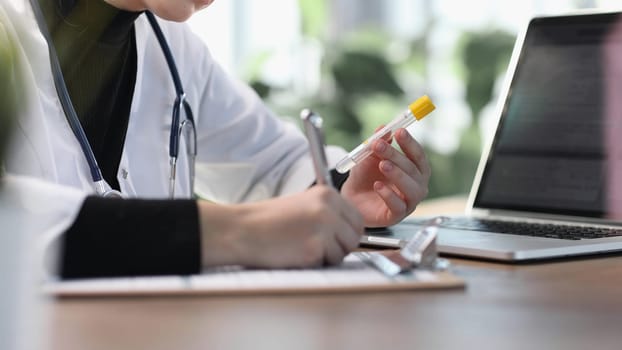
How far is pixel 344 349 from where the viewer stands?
49cm

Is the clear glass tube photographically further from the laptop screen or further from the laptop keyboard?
the laptop screen

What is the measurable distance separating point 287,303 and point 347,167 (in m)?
0.44

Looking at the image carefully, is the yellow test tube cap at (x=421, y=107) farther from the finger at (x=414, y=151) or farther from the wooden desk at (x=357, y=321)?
the wooden desk at (x=357, y=321)

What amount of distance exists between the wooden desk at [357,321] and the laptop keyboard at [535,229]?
31 centimetres

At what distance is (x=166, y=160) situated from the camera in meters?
1.34

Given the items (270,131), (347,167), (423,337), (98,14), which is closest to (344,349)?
(423,337)

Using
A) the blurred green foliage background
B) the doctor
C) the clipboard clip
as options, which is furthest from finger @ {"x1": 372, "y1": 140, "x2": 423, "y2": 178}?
the blurred green foliage background

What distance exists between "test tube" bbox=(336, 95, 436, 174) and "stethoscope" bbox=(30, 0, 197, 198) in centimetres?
30

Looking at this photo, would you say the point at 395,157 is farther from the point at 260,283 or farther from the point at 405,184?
the point at 260,283

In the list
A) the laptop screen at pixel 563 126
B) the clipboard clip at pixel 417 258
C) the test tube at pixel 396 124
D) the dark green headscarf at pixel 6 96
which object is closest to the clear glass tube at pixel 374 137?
the test tube at pixel 396 124

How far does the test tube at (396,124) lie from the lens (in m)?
1.00

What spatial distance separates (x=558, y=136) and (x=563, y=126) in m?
0.02

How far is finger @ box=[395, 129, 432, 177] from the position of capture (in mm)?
1066

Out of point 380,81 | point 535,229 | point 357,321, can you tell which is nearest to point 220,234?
point 357,321
